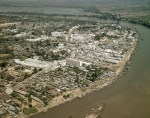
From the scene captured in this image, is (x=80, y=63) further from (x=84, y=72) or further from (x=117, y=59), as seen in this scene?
(x=117, y=59)

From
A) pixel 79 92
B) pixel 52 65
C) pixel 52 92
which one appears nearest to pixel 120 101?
pixel 79 92

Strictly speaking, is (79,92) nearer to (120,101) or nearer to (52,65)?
(120,101)

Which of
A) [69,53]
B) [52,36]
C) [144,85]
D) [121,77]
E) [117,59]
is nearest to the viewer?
[144,85]

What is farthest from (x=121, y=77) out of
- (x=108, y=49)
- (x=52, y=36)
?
(x=52, y=36)

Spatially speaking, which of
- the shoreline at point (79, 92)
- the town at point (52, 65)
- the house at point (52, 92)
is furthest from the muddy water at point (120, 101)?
the house at point (52, 92)

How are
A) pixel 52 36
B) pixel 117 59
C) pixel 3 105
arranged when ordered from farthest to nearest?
pixel 52 36 < pixel 117 59 < pixel 3 105

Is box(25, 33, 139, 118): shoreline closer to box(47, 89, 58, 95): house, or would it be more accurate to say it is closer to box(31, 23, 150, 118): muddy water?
box(31, 23, 150, 118): muddy water

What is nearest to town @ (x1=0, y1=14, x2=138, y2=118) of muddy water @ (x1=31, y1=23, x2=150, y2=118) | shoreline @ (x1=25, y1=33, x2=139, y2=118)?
shoreline @ (x1=25, y1=33, x2=139, y2=118)
